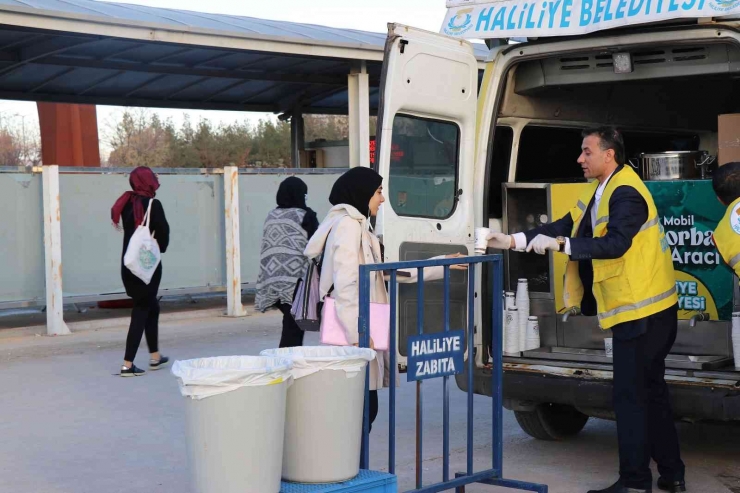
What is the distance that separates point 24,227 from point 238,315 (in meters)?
2.73

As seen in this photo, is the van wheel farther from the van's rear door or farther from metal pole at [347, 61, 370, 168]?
metal pole at [347, 61, 370, 168]

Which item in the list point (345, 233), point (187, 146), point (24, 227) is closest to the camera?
point (345, 233)

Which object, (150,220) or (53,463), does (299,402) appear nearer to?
(53,463)

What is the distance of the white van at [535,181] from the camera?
5770 mm

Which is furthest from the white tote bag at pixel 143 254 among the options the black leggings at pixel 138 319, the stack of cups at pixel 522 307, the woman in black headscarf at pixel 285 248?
the stack of cups at pixel 522 307

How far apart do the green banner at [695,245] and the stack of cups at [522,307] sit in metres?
0.88

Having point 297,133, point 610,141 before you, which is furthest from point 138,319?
point 297,133

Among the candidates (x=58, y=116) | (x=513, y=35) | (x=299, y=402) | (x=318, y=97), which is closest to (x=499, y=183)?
(x=513, y=35)

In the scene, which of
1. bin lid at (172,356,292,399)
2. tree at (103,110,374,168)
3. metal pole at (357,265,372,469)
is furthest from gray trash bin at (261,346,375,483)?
tree at (103,110,374,168)

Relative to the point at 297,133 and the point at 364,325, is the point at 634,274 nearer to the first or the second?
the point at 364,325

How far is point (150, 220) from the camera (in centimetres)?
894

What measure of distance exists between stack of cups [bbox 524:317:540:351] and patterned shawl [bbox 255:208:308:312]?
1790 mm

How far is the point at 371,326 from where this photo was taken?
5082mm

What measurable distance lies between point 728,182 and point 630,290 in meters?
0.75
